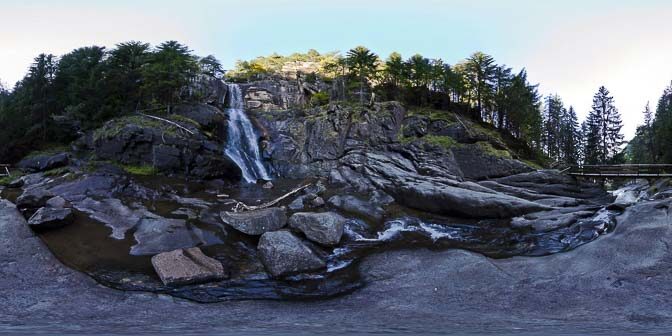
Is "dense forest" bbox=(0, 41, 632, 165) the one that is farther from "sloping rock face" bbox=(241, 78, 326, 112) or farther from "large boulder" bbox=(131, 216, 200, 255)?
"large boulder" bbox=(131, 216, 200, 255)

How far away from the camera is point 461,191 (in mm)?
20844

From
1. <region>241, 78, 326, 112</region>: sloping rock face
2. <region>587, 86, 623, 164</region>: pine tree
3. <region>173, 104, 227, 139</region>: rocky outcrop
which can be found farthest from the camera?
<region>587, 86, 623, 164</region>: pine tree

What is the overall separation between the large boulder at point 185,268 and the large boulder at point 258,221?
2755 mm

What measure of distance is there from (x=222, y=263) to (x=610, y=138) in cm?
7065

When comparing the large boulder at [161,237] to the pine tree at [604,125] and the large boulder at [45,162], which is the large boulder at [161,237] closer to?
the large boulder at [45,162]

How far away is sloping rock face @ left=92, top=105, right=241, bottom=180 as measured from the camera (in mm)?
27547

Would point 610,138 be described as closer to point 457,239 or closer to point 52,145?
point 457,239

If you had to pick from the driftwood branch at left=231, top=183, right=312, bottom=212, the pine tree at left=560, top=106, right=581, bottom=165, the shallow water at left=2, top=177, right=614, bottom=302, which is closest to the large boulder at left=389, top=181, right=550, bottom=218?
the shallow water at left=2, top=177, right=614, bottom=302

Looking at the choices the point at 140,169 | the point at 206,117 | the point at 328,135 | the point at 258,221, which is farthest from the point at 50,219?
the point at 328,135

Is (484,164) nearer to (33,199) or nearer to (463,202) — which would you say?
(463,202)

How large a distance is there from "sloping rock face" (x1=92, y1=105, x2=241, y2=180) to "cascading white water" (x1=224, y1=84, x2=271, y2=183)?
A: 1190mm

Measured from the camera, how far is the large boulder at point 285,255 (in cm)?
1307

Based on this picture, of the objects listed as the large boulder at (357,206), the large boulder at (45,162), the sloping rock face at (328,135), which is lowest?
the large boulder at (357,206)

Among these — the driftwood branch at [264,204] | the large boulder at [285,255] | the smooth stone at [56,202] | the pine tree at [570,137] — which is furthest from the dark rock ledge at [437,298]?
the pine tree at [570,137]
